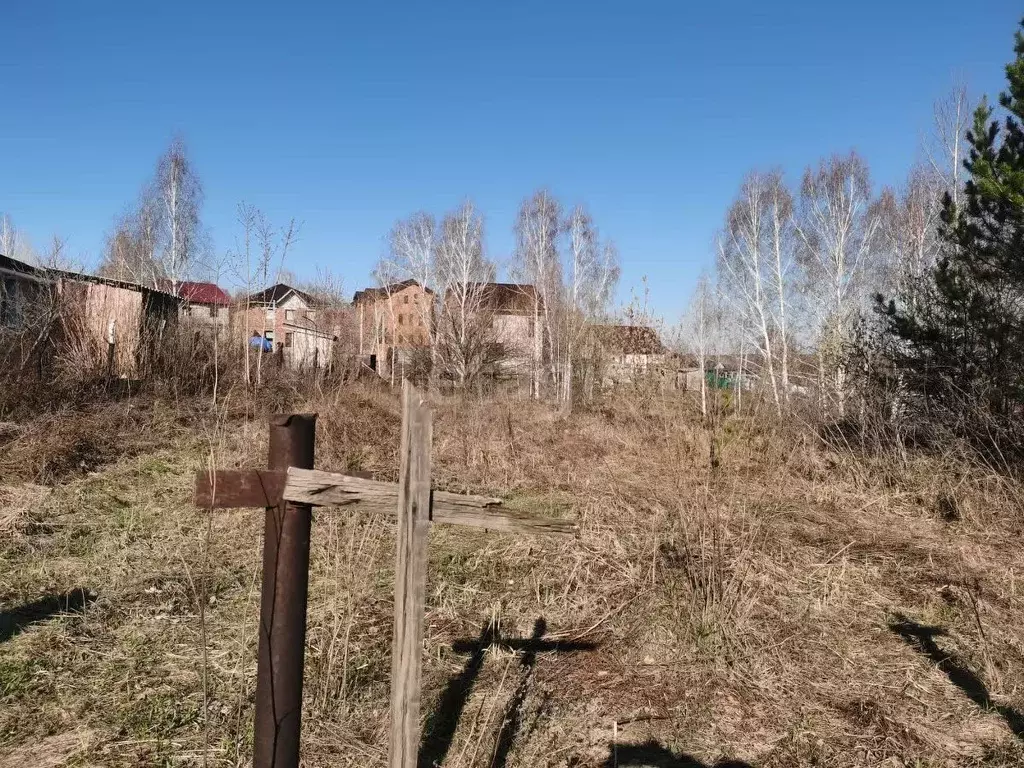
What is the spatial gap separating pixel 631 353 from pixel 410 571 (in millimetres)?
7751

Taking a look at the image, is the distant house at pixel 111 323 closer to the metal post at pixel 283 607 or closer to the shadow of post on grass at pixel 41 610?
the shadow of post on grass at pixel 41 610

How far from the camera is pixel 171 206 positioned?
26.4m

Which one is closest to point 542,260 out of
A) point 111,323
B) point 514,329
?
point 514,329

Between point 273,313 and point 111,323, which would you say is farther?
point 273,313

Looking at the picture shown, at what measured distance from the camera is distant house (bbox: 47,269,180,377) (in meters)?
11.7

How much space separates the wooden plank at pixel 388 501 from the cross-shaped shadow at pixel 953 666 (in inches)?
108

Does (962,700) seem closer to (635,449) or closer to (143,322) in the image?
(635,449)

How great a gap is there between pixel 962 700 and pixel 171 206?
29935 millimetres

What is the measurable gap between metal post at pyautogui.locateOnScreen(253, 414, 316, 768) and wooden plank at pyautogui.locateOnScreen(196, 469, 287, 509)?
34 mm

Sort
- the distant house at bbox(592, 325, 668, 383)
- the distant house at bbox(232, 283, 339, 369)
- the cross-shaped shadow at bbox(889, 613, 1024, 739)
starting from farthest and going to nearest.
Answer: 1. the distant house at bbox(232, 283, 339, 369)
2. the distant house at bbox(592, 325, 668, 383)
3. the cross-shaped shadow at bbox(889, 613, 1024, 739)

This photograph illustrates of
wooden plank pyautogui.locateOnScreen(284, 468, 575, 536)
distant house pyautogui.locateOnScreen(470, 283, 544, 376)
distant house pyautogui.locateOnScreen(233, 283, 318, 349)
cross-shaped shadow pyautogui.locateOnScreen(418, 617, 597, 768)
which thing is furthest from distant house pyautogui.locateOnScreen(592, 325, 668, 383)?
distant house pyautogui.locateOnScreen(470, 283, 544, 376)

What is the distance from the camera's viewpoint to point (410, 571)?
1.58 metres

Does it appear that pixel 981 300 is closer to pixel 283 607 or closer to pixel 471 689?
pixel 471 689

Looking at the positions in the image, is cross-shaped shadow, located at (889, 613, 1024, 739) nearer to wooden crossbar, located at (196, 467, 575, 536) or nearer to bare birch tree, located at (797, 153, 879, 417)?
wooden crossbar, located at (196, 467, 575, 536)
